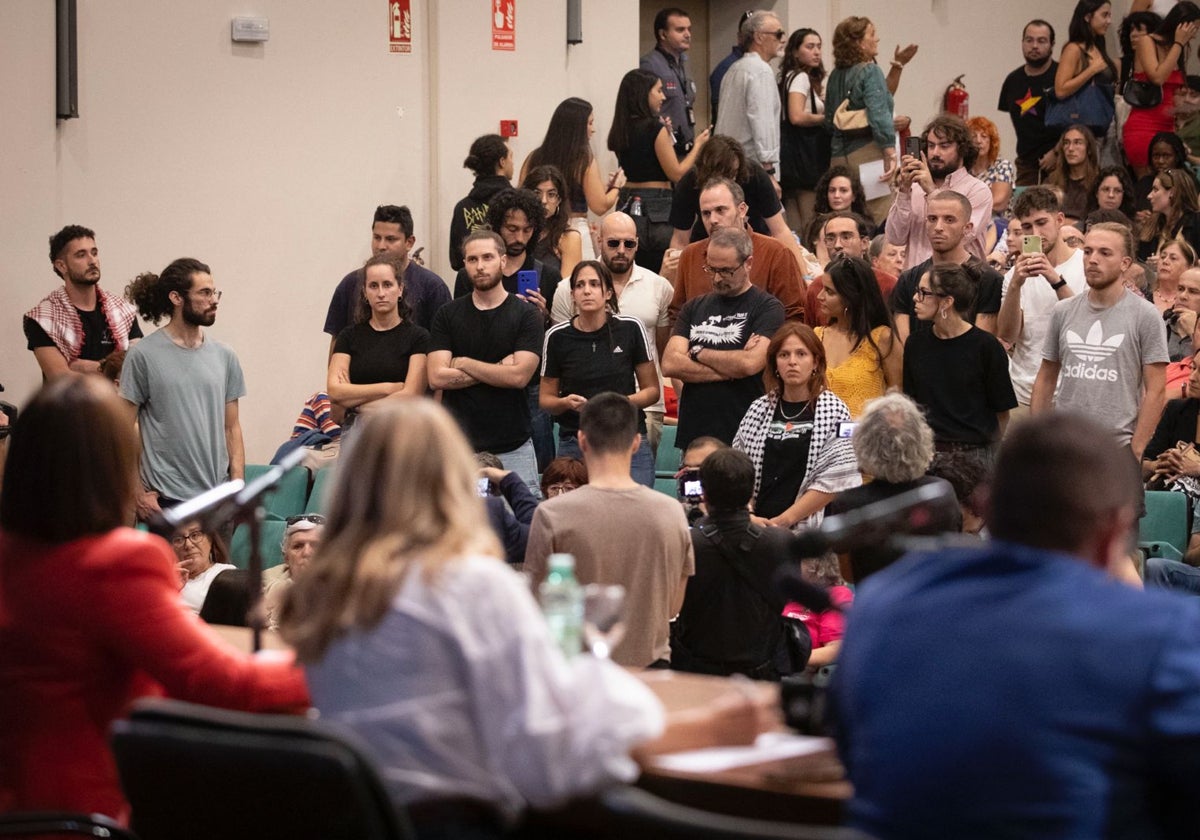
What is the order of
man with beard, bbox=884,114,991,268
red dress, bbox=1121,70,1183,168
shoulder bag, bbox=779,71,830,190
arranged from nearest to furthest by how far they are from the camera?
man with beard, bbox=884,114,991,268, shoulder bag, bbox=779,71,830,190, red dress, bbox=1121,70,1183,168

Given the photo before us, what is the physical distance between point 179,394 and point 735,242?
241 cm

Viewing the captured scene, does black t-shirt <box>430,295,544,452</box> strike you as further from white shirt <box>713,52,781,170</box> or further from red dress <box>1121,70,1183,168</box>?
red dress <box>1121,70,1183,168</box>

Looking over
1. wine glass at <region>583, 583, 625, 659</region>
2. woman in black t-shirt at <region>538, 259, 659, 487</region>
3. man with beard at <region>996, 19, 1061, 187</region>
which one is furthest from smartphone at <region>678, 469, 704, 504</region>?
man with beard at <region>996, 19, 1061, 187</region>

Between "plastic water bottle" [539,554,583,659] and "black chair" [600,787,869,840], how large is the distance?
1.99ft

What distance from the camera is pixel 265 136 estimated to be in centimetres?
967

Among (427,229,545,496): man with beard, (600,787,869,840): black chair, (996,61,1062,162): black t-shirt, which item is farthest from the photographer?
(996,61,1062,162): black t-shirt

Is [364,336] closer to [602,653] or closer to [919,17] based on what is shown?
[602,653]

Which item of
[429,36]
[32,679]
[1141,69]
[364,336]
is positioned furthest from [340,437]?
[1141,69]

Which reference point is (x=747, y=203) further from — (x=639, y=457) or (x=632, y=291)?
(x=639, y=457)

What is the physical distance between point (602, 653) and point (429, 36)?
7878 millimetres

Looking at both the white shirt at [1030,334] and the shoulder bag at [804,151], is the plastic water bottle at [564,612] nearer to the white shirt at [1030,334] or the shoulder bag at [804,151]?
the white shirt at [1030,334]

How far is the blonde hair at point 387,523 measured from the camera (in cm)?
250

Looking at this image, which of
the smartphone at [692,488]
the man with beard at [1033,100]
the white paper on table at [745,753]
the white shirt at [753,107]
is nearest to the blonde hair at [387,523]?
the white paper on table at [745,753]

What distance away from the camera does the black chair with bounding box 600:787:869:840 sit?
2043mm
